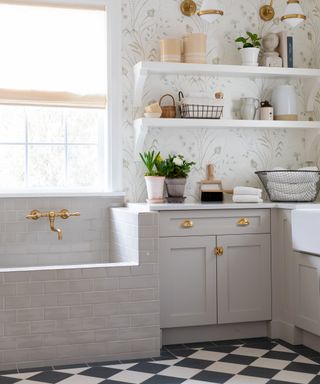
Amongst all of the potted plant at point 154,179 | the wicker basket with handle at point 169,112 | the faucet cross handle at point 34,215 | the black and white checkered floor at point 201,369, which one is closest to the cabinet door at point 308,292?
the black and white checkered floor at point 201,369

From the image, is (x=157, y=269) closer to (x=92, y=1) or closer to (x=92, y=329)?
(x=92, y=329)

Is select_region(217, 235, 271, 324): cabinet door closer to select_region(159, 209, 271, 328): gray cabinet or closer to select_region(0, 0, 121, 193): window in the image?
select_region(159, 209, 271, 328): gray cabinet

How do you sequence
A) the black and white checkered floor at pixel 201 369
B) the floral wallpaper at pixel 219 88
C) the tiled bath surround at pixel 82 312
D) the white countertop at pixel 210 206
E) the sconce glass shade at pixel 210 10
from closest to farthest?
the black and white checkered floor at pixel 201 369
the tiled bath surround at pixel 82 312
the white countertop at pixel 210 206
the sconce glass shade at pixel 210 10
the floral wallpaper at pixel 219 88

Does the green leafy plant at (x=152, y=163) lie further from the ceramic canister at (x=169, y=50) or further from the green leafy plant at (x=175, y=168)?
the ceramic canister at (x=169, y=50)

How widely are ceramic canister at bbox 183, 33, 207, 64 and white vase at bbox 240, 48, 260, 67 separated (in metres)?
0.29

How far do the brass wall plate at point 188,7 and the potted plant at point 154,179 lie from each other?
3.37ft

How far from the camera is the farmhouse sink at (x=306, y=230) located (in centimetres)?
363

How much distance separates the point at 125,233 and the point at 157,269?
370mm

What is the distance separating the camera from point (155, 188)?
429cm

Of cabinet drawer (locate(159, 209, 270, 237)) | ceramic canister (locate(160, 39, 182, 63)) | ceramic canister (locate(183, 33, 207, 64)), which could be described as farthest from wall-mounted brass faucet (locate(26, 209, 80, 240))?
ceramic canister (locate(183, 33, 207, 64))

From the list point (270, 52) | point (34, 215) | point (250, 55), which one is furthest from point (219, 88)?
point (34, 215)

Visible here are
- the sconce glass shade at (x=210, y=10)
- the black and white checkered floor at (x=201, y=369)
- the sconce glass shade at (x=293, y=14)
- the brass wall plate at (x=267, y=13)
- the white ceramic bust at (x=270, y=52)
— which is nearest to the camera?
the black and white checkered floor at (x=201, y=369)

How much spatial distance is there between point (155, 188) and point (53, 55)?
1.13 metres

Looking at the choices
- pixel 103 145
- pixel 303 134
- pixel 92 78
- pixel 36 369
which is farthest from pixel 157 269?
pixel 303 134
